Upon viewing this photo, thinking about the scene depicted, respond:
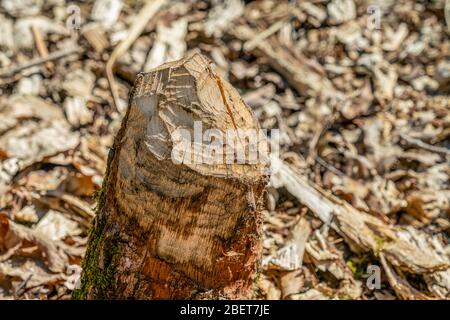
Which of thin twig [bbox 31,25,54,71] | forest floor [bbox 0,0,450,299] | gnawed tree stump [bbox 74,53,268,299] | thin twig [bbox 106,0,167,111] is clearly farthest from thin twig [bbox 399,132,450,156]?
thin twig [bbox 31,25,54,71]

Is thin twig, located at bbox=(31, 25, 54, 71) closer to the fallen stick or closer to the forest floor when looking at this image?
the forest floor

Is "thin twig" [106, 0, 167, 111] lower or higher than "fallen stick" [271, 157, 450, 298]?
higher

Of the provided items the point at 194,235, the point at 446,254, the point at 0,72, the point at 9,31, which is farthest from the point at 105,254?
the point at 9,31

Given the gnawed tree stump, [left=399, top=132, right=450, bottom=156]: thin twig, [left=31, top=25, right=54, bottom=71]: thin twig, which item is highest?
[left=31, top=25, right=54, bottom=71]: thin twig

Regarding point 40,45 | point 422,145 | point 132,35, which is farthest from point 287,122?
point 40,45

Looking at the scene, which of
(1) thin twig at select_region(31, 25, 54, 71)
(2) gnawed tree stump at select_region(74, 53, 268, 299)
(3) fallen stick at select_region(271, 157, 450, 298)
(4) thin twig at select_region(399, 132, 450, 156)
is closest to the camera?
(2) gnawed tree stump at select_region(74, 53, 268, 299)

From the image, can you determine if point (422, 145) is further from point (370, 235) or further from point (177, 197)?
point (177, 197)

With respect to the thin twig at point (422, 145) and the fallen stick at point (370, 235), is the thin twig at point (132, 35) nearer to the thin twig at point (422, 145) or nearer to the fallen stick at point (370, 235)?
the fallen stick at point (370, 235)
